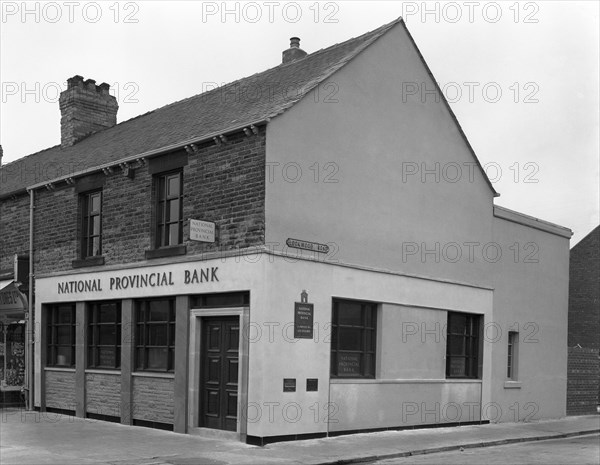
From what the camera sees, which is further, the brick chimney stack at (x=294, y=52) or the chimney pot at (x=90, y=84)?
the chimney pot at (x=90, y=84)

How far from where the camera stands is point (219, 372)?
50.7 feet

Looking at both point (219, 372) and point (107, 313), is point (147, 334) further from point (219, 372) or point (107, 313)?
point (219, 372)

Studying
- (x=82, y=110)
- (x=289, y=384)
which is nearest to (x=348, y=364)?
(x=289, y=384)

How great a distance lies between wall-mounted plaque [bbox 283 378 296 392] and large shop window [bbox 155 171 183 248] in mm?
3902

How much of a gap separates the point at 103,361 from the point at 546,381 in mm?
12674

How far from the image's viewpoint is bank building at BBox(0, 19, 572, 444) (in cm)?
1502

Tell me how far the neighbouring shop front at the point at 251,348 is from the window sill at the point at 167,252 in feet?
0.89

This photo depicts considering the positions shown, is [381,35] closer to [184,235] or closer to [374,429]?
[184,235]

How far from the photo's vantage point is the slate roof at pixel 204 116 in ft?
53.4

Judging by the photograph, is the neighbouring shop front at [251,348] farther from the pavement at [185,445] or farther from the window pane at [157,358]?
the pavement at [185,445]

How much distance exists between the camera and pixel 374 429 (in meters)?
16.9

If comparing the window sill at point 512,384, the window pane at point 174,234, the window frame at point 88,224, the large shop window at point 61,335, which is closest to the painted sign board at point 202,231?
the window pane at point 174,234

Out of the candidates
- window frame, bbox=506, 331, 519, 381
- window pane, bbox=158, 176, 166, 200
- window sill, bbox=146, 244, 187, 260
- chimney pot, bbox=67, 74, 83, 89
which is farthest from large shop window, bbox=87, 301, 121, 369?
window frame, bbox=506, 331, 519, 381

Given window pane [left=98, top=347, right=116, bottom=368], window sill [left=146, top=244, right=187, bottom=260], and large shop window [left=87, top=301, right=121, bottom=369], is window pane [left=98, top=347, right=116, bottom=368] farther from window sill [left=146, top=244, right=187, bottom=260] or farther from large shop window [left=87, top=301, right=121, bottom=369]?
window sill [left=146, top=244, right=187, bottom=260]
